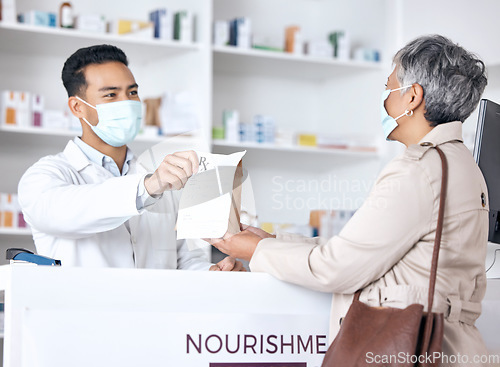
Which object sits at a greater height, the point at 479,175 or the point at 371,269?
the point at 479,175

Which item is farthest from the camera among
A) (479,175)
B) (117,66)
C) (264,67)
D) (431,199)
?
(264,67)

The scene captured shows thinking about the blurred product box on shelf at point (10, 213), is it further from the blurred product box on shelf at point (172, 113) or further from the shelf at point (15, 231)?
the blurred product box on shelf at point (172, 113)

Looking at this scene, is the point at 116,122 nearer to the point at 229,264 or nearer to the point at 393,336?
the point at 229,264

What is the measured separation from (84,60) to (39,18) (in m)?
1.67

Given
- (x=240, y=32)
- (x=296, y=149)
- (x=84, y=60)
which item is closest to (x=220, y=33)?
(x=240, y=32)

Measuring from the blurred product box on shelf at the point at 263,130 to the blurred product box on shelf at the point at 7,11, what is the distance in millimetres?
1478

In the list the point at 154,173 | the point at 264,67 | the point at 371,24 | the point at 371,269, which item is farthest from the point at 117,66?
the point at 371,24

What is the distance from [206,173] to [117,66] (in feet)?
2.42

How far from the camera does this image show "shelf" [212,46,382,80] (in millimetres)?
3990

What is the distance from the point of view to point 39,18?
358cm

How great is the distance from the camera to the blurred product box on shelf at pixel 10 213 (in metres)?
3.49

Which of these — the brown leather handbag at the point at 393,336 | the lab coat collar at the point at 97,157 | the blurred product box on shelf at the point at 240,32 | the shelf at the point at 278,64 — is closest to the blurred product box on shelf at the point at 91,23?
the shelf at the point at 278,64

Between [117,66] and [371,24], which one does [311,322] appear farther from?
[371,24]

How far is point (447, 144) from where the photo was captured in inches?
56.1
